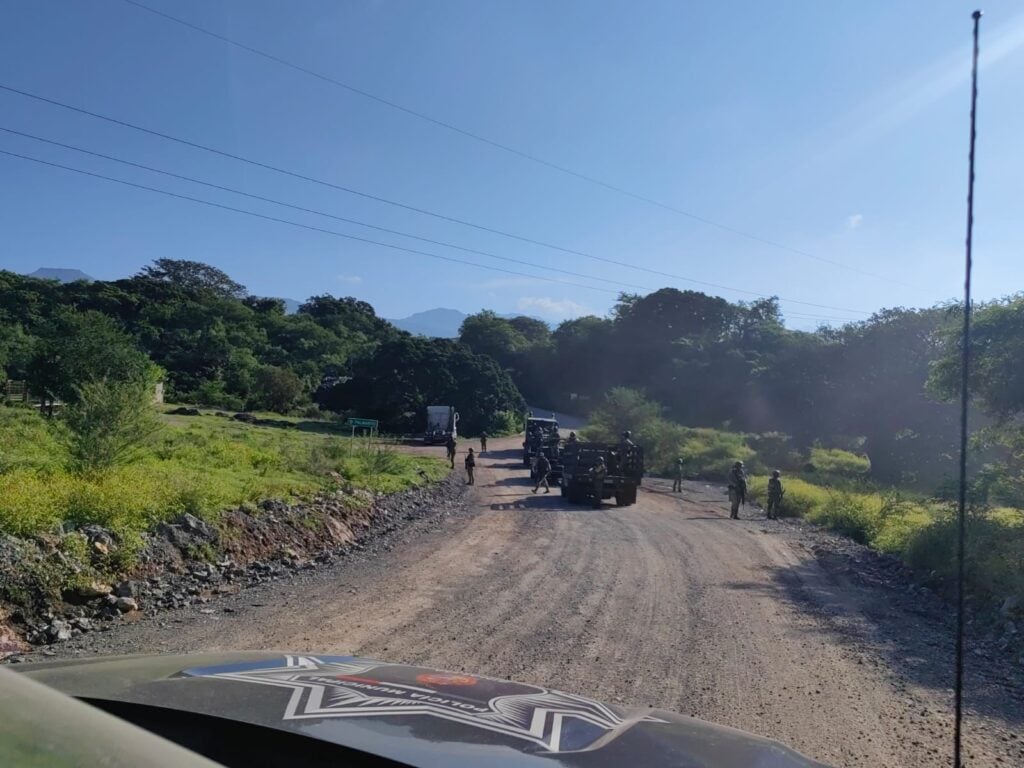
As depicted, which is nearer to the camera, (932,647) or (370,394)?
(932,647)

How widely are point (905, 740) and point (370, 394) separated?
53530 mm

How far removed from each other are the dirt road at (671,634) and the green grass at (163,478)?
2.17 metres

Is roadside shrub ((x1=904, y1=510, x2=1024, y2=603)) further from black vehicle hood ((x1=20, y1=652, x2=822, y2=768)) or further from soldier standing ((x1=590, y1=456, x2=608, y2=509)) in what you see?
soldier standing ((x1=590, y1=456, x2=608, y2=509))

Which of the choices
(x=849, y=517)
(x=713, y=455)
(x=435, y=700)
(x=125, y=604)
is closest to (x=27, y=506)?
(x=125, y=604)

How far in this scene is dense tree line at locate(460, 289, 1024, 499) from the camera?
15688mm

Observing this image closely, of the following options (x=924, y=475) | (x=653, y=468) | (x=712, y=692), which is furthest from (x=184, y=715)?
(x=653, y=468)

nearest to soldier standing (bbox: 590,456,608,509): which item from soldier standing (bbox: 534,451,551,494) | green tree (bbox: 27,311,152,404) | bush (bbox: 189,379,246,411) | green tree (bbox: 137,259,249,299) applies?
soldier standing (bbox: 534,451,551,494)

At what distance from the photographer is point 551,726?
2.87 meters

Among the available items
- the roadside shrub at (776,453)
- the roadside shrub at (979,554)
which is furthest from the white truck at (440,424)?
the roadside shrub at (979,554)

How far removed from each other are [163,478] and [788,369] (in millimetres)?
54165

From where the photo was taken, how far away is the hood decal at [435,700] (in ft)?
9.17

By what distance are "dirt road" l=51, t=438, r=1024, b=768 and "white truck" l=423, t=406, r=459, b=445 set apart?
3357cm

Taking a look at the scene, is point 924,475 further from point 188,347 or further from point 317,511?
point 188,347

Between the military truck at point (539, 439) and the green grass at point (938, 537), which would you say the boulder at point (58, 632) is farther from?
the military truck at point (539, 439)
